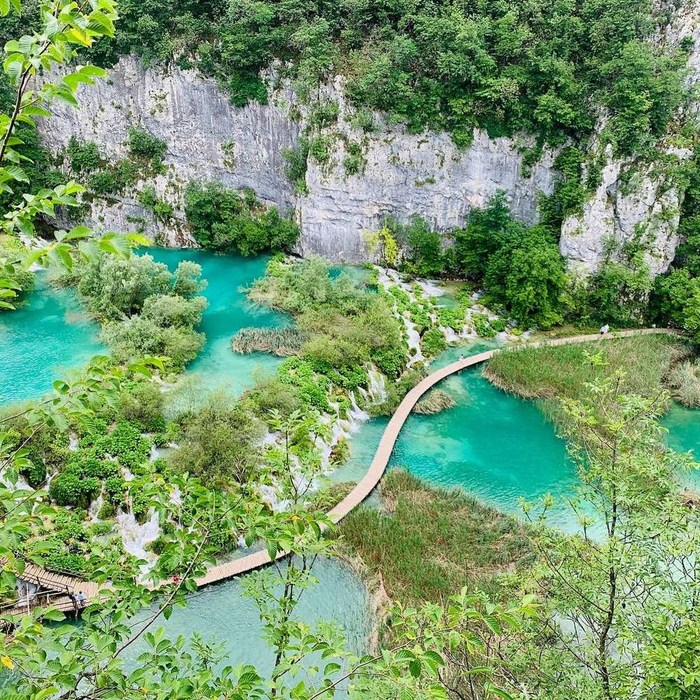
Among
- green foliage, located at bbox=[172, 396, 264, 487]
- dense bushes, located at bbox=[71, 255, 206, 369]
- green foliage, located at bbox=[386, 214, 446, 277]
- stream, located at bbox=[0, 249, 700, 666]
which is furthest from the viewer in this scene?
green foliage, located at bbox=[386, 214, 446, 277]

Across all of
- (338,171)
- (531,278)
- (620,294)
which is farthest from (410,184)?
(620,294)

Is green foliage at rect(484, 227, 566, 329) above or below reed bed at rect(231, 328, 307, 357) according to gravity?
above

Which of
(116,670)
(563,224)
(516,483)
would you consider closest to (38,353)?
(516,483)

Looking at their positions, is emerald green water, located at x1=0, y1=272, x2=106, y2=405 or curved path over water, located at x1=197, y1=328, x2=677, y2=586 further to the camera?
emerald green water, located at x1=0, y1=272, x2=106, y2=405

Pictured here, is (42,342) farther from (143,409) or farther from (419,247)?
(419,247)

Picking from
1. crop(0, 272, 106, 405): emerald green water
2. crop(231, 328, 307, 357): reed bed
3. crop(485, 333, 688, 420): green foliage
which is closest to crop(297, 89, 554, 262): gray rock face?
crop(485, 333, 688, 420): green foliage

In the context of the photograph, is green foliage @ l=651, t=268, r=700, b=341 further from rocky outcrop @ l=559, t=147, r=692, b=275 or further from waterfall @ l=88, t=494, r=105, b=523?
waterfall @ l=88, t=494, r=105, b=523

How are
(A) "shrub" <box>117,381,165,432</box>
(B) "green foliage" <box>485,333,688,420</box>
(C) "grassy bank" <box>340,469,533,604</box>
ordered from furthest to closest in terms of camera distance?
(B) "green foliage" <box>485,333,688,420</box>
(A) "shrub" <box>117,381,165,432</box>
(C) "grassy bank" <box>340,469,533,604</box>
